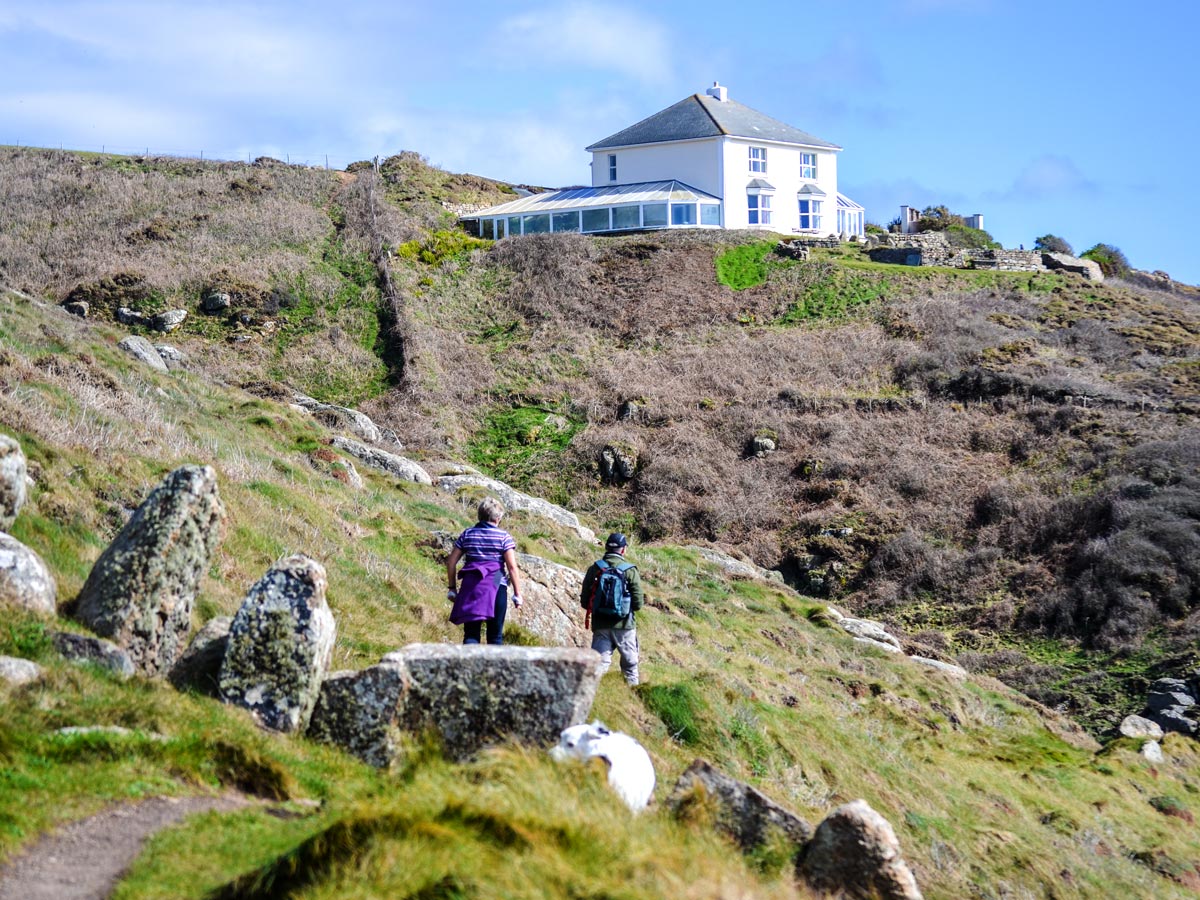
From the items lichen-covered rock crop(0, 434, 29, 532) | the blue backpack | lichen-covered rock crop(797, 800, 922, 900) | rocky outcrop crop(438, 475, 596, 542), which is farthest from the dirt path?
rocky outcrop crop(438, 475, 596, 542)

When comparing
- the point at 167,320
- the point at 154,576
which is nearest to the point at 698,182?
the point at 167,320

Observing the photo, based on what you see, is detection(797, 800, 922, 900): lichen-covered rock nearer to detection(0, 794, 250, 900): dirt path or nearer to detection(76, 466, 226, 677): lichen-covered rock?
detection(0, 794, 250, 900): dirt path

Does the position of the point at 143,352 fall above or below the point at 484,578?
above

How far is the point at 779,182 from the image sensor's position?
66.6 metres

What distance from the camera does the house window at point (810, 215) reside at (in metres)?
67.4

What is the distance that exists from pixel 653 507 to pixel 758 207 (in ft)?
102

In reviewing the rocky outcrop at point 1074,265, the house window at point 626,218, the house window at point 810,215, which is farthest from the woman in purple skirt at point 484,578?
the house window at point 810,215

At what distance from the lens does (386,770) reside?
27.7 ft

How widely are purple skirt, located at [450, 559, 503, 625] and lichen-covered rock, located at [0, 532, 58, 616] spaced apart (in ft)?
12.3

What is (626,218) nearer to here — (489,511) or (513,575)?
(489,511)

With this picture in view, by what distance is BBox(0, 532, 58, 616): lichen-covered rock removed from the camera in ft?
29.9

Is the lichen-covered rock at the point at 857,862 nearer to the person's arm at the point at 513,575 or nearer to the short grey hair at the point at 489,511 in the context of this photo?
the person's arm at the point at 513,575

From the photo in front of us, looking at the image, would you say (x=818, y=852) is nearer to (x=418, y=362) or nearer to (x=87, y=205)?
(x=418, y=362)

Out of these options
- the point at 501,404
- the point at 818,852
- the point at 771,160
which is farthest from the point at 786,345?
the point at 818,852
